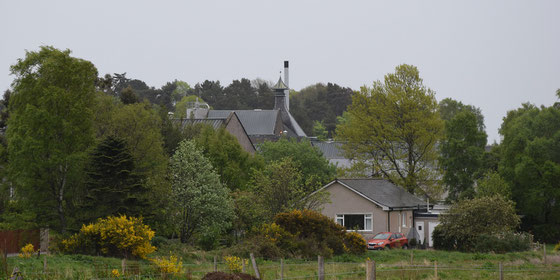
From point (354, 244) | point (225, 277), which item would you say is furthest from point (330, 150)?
point (225, 277)

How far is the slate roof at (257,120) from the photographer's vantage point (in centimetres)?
12112

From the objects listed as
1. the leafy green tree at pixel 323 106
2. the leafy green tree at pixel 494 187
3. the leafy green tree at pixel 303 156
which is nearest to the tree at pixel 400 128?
the leafy green tree at pixel 494 187

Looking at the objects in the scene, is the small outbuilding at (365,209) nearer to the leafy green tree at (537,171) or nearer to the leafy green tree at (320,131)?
the leafy green tree at (537,171)

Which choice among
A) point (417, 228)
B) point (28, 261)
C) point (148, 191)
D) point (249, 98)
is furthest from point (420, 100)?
point (249, 98)

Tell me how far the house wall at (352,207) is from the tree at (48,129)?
1903 centimetres

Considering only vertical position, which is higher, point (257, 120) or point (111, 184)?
point (257, 120)

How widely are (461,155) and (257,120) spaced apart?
204ft

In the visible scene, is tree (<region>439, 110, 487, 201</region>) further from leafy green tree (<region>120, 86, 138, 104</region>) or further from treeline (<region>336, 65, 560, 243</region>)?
leafy green tree (<region>120, 86, 138, 104</region>)

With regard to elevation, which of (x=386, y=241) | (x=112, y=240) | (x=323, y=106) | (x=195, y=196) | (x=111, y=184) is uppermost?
(x=323, y=106)

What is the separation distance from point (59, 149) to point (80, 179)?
1.96 m

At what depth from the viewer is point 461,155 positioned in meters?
64.1

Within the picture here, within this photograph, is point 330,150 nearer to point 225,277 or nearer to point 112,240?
point 112,240

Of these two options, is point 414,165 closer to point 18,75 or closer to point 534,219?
point 534,219

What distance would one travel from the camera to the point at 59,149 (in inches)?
1506
